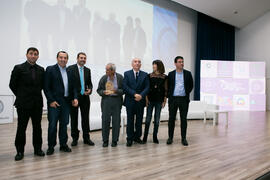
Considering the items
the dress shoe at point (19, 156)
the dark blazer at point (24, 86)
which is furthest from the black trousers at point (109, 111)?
the dress shoe at point (19, 156)

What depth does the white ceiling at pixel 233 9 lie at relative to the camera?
9609mm

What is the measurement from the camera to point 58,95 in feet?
10.6

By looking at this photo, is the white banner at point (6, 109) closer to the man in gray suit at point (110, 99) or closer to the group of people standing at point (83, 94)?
the group of people standing at point (83, 94)

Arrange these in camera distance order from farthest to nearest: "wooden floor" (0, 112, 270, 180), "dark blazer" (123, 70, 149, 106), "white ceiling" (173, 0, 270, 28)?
"white ceiling" (173, 0, 270, 28) < "dark blazer" (123, 70, 149, 106) < "wooden floor" (0, 112, 270, 180)

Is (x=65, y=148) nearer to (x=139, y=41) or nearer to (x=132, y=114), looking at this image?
(x=132, y=114)

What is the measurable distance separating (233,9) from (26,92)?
9.83 meters

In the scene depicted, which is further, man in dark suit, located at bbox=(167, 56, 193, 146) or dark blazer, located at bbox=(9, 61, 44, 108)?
man in dark suit, located at bbox=(167, 56, 193, 146)

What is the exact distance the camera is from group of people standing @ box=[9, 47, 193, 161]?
117 inches

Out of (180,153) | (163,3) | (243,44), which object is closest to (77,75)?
(180,153)

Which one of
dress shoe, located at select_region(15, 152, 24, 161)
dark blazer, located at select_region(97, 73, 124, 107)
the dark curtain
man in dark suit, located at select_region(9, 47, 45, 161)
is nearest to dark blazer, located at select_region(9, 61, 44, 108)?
man in dark suit, located at select_region(9, 47, 45, 161)

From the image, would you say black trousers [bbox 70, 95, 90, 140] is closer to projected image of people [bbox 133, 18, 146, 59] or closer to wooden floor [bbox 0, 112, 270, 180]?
wooden floor [bbox 0, 112, 270, 180]

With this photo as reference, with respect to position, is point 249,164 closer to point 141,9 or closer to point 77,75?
point 77,75

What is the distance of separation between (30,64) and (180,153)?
2.22m

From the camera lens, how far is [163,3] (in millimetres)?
9695
